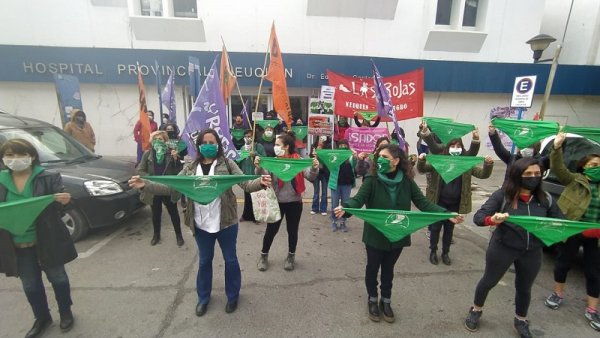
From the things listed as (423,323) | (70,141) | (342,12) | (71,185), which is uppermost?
(342,12)

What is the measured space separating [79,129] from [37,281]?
575cm

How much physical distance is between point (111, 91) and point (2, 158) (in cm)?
977

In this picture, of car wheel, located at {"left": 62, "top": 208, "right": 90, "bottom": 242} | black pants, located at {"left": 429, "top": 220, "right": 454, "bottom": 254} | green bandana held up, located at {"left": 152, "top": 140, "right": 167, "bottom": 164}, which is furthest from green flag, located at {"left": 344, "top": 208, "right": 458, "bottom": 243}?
car wheel, located at {"left": 62, "top": 208, "right": 90, "bottom": 242}

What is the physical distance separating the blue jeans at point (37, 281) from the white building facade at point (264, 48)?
29.3 ft

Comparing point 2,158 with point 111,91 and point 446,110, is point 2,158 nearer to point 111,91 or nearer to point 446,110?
point 111,91

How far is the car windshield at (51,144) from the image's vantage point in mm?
4785

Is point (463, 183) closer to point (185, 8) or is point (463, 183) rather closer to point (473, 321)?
point (473, 321)

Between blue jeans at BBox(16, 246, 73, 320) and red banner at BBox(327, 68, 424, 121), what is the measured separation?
4.41 meters

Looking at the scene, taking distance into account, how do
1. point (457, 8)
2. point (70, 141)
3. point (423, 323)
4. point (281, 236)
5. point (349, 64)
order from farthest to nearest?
point (457, 8) → point (349, 64) → point (70, 141) → point (281, 236) → point (423, 323)

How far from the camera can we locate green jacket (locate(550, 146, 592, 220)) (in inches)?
121

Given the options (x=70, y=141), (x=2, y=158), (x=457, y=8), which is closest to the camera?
(x=2, y=158)

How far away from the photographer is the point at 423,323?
3.13 meters

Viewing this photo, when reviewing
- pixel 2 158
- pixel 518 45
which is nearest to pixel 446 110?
pixel 518 45

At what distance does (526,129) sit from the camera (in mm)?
3875
